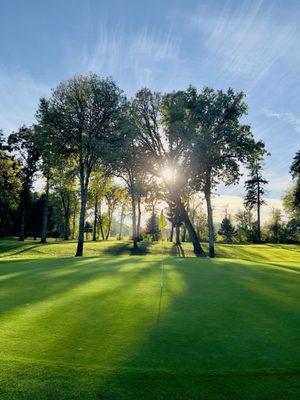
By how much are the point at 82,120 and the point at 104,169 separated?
22.2 ft

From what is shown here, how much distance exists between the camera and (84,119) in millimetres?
36656

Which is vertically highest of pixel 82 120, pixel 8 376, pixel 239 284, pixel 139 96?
pixel 139 96

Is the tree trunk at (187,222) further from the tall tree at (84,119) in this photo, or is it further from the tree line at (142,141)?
the tall tree at (84,119)

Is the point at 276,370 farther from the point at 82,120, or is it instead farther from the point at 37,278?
the point at 82,120

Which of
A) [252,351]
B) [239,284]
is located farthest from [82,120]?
[252,351]

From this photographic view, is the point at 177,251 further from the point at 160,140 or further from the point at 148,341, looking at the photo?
the point at 148,341

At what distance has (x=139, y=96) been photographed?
149 feet

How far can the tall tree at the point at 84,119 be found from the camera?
118 ft

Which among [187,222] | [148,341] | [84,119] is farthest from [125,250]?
[148,341]

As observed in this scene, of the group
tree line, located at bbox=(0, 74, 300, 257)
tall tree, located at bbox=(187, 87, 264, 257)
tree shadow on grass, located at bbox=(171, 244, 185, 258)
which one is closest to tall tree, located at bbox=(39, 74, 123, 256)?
tree line, located at bbox=(0, 74, 300, 257)

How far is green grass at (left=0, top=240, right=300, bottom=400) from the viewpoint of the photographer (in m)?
4.98

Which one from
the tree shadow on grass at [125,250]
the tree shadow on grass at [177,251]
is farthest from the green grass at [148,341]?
the tree shadow on grass at [125,250]

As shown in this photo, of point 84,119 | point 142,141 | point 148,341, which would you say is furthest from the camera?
point 142,141

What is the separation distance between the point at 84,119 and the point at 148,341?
3255 centimetres
